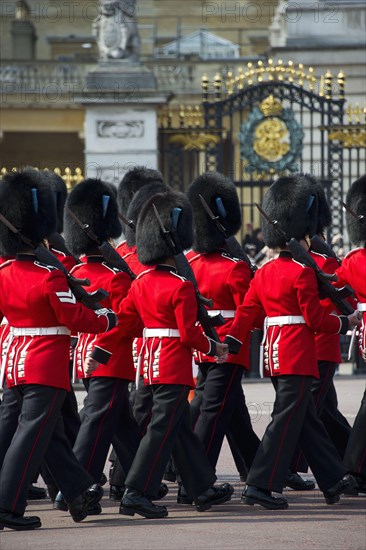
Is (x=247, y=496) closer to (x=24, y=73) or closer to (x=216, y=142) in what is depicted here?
(x=216, y=142)

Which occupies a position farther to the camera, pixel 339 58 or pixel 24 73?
pixel 24 73

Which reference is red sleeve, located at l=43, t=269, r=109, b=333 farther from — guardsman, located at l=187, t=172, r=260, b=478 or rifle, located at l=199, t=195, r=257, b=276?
rifle, located at l=199, t=195, r=257, b=276

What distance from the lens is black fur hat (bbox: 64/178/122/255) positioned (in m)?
8.20

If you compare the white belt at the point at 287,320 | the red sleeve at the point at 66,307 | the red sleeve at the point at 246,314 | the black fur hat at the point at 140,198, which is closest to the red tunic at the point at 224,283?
the red sleeve at the point at 246,314

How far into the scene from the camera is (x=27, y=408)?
726 centimetres

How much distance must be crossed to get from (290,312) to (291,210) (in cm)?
64

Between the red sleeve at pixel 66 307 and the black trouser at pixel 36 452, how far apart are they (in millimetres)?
308

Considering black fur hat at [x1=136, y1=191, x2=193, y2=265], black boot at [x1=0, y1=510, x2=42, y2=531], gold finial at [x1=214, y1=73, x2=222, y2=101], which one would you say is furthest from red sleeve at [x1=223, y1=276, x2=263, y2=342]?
gold finial at [x1=214, y1=73, x2=222, y2=101]

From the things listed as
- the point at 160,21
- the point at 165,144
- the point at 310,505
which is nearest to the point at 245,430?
the point at 310,505

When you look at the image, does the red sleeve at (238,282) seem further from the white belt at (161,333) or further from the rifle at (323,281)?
the white belt at (161,333)

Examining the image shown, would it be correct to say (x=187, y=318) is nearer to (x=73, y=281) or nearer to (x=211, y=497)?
(x=73, y=281)

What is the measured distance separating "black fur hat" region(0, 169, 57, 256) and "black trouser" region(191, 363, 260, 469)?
1.15 m

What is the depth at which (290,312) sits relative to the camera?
7.79 meters

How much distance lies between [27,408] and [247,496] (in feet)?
3.90
